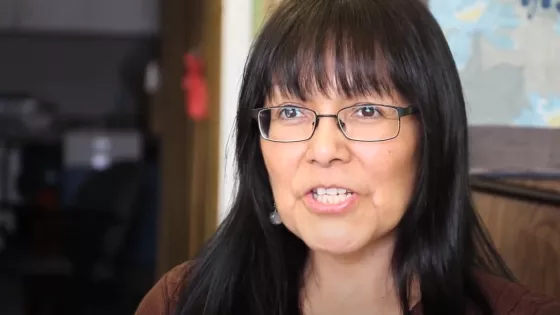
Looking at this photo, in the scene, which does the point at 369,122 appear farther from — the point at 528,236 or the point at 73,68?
the point at 73,68

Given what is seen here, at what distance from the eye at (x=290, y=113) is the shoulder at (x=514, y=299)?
0.32 metres

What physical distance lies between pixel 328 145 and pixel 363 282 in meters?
0.21

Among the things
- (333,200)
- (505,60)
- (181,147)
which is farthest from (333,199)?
(181,147)

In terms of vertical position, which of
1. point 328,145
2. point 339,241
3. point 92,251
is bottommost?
point 92,251

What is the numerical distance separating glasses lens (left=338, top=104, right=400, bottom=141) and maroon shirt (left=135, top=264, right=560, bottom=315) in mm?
231

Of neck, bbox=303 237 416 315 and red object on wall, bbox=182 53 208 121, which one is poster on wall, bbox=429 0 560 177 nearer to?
neck, bbox=303 237 416 315

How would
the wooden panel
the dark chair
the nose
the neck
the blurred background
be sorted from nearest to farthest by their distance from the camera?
the nose, the neck, the wooden panel, the blurred background, the dark chair

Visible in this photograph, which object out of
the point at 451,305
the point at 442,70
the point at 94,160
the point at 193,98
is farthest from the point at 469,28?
the point at 94,160

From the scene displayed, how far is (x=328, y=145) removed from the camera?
89 centimetres

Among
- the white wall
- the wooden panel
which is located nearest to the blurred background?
the white wall

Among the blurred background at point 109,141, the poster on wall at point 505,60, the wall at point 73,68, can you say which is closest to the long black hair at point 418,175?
the poster on wall at point 505,60

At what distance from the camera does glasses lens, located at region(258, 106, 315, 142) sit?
0.93 m

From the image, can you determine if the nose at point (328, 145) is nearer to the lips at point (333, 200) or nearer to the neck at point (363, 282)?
the lips at point (333, 200)

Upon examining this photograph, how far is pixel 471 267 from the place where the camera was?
1.02 m
